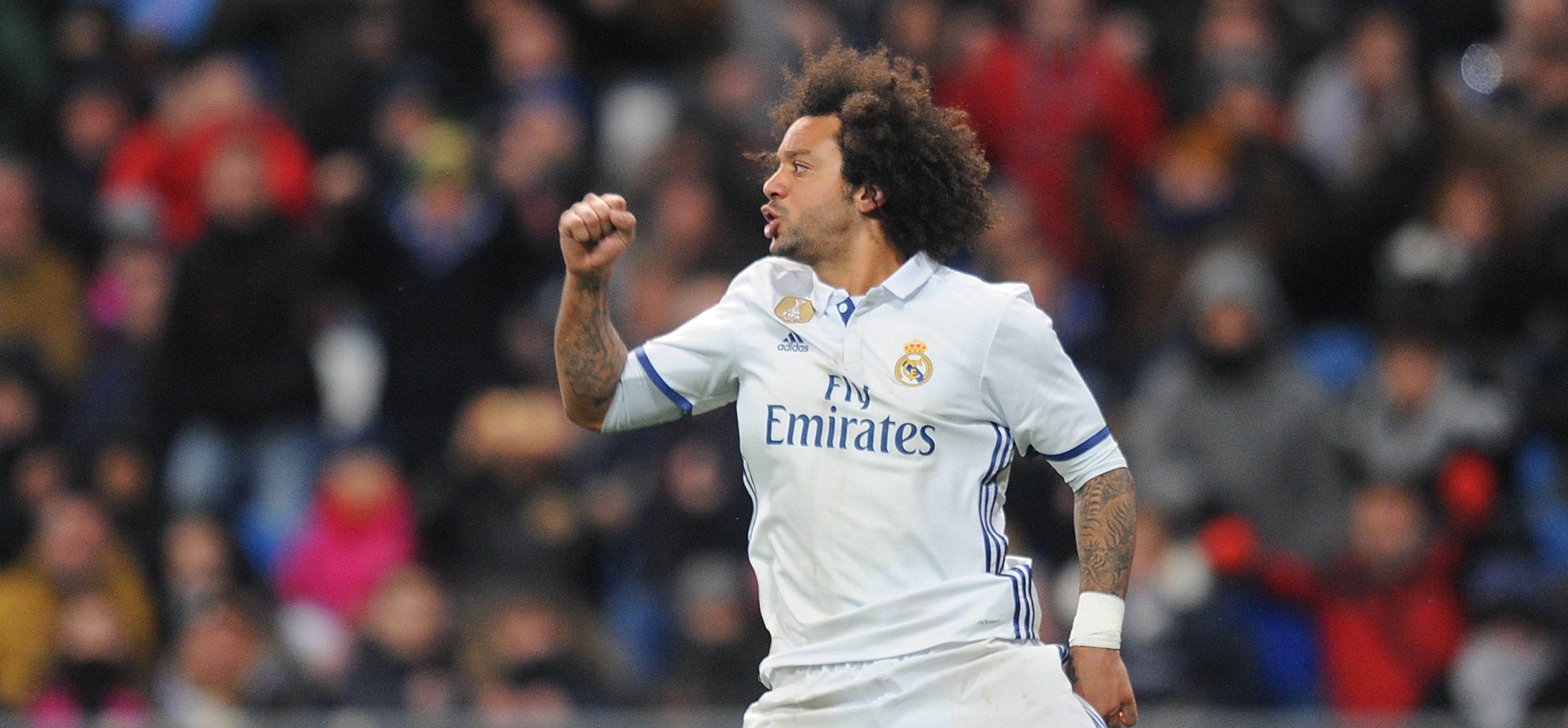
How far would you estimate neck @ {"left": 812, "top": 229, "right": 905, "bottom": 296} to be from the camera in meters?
5.43

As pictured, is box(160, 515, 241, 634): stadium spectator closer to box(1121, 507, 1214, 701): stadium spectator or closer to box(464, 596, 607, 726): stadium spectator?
box(464, 596, 607, 726): stadium spectator

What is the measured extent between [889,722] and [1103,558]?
2.12 ft

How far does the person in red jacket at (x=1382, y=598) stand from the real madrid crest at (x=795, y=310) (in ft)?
13.9

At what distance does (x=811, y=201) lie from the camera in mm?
5414

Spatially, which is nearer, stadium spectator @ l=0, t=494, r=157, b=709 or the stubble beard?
the stubble beard

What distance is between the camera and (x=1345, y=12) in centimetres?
1136

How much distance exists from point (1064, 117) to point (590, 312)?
19.1ft

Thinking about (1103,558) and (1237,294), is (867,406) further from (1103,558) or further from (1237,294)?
(1237,294)

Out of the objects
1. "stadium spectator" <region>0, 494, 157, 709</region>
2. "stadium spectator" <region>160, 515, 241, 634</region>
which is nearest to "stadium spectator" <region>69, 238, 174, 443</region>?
"stadium spectator" <region>0, 494, 157, 709</region>

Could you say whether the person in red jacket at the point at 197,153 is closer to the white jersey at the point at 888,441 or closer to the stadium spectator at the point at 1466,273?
the stadium spectator at the point at 1466,273

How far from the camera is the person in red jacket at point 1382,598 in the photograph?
360 inches

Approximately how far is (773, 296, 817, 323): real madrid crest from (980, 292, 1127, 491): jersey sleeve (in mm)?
454

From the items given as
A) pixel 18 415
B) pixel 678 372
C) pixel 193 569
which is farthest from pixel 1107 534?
pixel 18 415

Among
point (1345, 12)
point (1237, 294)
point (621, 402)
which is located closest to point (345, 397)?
point (1237, 294)
